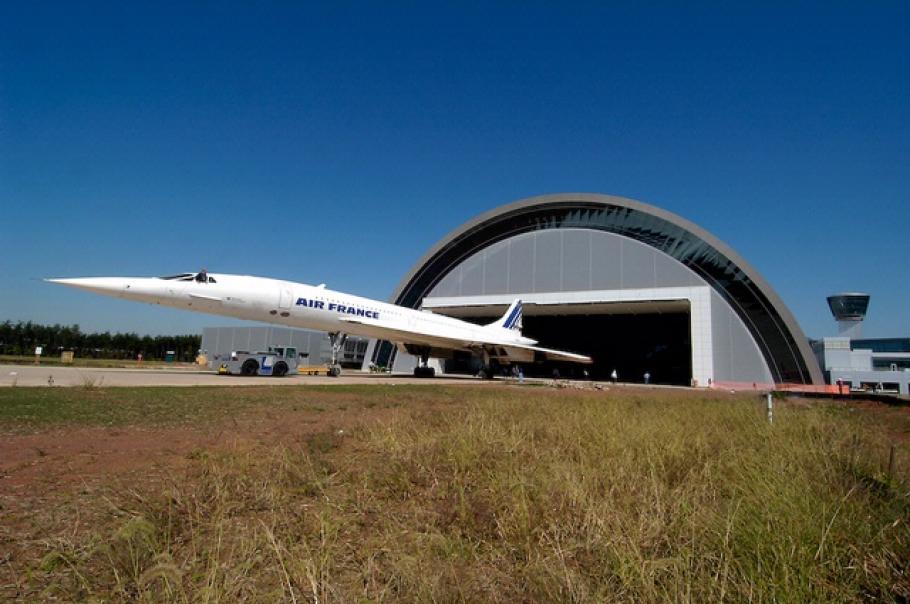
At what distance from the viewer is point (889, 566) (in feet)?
8.61

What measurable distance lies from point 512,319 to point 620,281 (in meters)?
10.2

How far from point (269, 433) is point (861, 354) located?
83.1 m

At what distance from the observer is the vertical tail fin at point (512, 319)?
39.4m

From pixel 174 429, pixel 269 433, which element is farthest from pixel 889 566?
pixel 174 429

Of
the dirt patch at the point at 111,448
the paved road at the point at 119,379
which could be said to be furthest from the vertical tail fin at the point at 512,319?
the dirt patch at the point at 111,448

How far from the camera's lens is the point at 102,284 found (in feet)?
63.8

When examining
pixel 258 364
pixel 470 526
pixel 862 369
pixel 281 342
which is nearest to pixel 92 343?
pixel 281 342

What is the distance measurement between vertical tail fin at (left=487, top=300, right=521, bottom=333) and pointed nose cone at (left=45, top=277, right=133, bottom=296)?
26.1m

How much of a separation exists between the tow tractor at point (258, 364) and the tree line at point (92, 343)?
5965cm

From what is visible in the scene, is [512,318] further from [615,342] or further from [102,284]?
[102,284]

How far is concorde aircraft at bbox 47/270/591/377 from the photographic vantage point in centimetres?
2103

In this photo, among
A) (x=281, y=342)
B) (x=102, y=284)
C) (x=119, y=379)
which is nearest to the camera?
(x=119, y=379)

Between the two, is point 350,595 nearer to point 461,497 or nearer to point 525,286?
point 461,497

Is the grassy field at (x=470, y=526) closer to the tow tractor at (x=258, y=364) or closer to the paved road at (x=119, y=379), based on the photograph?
the paved road at (x=119, y=379)
